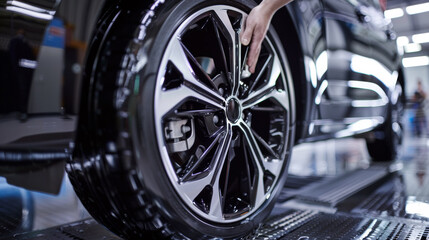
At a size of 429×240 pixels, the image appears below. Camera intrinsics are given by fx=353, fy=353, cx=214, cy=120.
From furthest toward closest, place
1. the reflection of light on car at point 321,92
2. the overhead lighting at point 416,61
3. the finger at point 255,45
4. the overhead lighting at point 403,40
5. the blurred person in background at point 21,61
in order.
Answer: the overhead lighting at point 416,61 → the overhead lighting at point 403,40 → the reflection of light on car at point 321,92 → the finger at point 255,45 → the blurred person in background at point 21,61

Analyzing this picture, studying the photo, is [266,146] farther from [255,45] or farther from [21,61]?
[21,61]

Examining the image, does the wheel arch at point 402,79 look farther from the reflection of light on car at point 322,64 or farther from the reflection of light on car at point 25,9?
the reflection of light on car at point 25,9

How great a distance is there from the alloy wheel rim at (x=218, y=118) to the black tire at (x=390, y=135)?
2220 millimetres

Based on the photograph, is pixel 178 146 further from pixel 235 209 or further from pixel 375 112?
pixel 375 112

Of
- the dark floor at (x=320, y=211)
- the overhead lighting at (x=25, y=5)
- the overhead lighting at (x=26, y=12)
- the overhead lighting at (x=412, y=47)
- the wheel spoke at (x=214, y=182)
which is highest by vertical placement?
the overhead lighting at (x=412, y=47)

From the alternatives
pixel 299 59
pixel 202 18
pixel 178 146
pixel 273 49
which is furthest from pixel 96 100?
pixel 299 59

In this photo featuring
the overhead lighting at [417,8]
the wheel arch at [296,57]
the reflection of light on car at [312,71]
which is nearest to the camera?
the wheel arch at [296,57]

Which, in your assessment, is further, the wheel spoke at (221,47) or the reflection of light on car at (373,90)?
the reflection of light on car at (373,90)

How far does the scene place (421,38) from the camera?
1819cm

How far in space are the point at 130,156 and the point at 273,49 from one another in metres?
0.90

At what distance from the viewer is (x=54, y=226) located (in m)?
1.65

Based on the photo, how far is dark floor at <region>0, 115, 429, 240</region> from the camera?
1.55 metres

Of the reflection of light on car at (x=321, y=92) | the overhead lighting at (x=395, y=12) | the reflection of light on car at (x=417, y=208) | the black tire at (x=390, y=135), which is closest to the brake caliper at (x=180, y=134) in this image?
the reflection of light on car at (x=321, y=92)

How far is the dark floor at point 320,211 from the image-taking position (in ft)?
5.09
